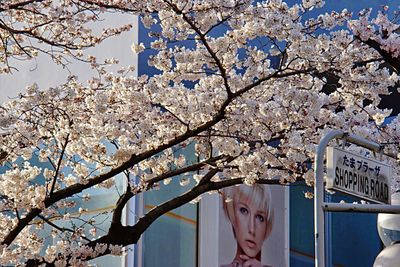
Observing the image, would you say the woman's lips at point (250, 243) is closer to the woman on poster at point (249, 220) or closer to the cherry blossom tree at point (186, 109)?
the woman on poster at point (249, 220)

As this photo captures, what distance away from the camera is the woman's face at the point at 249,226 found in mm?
11742

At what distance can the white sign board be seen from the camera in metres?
3.97

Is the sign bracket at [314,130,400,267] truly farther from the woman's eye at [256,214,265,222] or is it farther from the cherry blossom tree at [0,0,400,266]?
the woman's eye at [256,214,265,222]

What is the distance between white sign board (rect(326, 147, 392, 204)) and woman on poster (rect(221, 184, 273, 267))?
283 inches

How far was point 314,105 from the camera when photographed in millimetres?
7273

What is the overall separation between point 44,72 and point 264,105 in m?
5.35

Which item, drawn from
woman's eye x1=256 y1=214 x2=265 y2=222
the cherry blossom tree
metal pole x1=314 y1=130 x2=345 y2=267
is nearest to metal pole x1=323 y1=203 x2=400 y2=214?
metal pole x1=314 y1=130 x2=345 y2=267

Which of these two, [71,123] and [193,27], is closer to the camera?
[193,27]

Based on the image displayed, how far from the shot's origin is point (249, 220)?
11.9 m

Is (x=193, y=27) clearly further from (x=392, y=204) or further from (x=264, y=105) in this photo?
(x=392, y=204)

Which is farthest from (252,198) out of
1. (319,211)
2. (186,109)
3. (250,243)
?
(319,211)

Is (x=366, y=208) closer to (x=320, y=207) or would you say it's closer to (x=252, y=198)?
(x=320, y=207)

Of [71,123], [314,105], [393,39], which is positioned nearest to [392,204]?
[393,39]

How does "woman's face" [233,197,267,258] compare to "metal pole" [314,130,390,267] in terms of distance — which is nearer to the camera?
"metal pole" [314,130,390,267]
